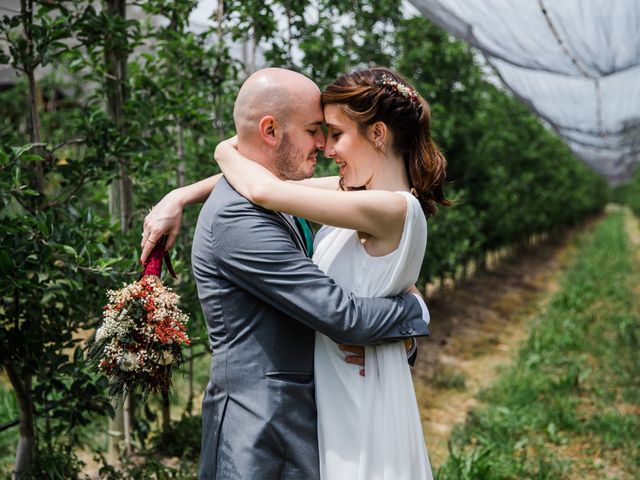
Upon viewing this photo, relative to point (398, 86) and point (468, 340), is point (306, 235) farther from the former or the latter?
point (468, 340)

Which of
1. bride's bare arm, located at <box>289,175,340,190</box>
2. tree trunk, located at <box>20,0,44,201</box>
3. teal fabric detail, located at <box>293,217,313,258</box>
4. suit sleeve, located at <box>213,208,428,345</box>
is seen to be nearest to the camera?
suit sleeve, located at <box>213,208,428,345</box>

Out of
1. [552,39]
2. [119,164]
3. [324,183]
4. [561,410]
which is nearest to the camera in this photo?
[324,183]

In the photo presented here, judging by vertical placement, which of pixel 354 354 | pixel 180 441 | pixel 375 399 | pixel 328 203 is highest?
pixel 328 203

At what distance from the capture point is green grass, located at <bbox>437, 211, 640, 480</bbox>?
4.09m

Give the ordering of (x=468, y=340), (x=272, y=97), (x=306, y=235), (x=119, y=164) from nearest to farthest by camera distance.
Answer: (x=272, y=97) < (x=306, y=235) < (x=119, y=164) < (x=468, y=340)

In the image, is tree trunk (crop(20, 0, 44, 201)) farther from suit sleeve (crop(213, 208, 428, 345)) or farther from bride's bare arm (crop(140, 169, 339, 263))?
suit sleeve (crop(213, 208, 428, 345))

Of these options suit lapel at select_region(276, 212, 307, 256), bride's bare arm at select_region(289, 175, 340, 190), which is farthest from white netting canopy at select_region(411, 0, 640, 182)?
suit lapel at select_region(276, 212, 307, 256)

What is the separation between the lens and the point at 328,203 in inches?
64.1

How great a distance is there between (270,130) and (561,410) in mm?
4091

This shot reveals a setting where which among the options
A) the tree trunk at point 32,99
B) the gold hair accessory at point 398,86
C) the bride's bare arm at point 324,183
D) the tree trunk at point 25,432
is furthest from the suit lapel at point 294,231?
the tree trunk at point 25,432

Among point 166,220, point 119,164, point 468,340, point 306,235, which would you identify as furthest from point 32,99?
point 468,340

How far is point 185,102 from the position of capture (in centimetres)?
331

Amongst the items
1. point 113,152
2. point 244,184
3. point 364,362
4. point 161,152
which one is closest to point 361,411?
point 364,362

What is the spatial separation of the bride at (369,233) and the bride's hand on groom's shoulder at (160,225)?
0.72ft
